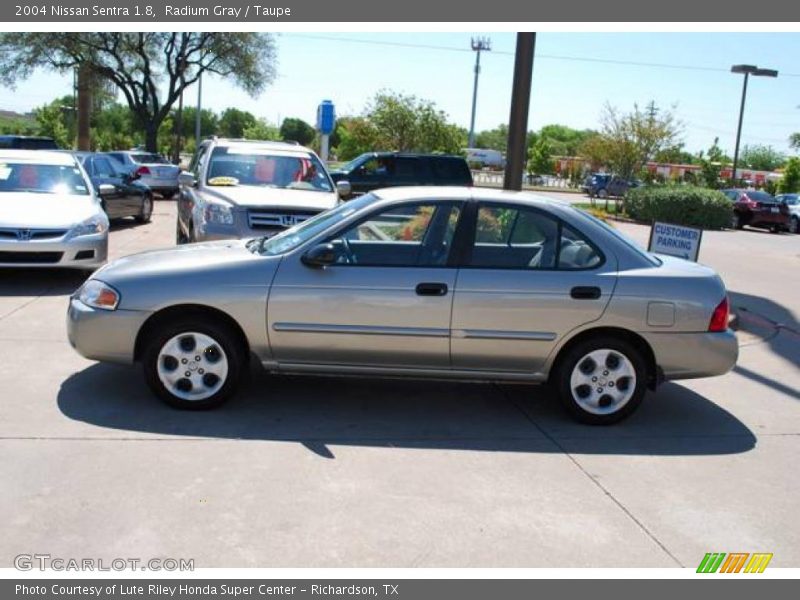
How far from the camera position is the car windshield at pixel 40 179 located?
1031 centimetres

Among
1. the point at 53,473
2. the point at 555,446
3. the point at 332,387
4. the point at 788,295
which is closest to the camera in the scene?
the point at 53,473

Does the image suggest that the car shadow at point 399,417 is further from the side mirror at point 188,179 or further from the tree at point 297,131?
the tree at point 297,131

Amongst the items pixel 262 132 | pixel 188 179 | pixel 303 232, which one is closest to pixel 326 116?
pixel 188 179

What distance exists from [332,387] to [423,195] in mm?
1677

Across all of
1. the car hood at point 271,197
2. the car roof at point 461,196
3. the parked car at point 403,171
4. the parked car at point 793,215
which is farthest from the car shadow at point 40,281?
the parked car at point 793,215

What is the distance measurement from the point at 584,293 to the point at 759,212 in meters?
25.0

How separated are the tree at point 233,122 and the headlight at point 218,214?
305 ft

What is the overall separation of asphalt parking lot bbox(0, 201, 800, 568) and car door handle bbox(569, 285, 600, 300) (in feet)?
3.04

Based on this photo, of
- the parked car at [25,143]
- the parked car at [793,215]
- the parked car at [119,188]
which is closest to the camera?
the parked car at [119,188]

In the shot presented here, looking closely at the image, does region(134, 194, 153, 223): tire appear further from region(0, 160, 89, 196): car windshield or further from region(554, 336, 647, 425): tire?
region(554, 336, 647, 425): tire

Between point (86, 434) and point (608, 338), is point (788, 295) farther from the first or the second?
point (86, 434)

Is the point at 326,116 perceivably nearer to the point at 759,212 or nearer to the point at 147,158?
the point at 147,158

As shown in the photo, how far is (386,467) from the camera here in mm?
4719
